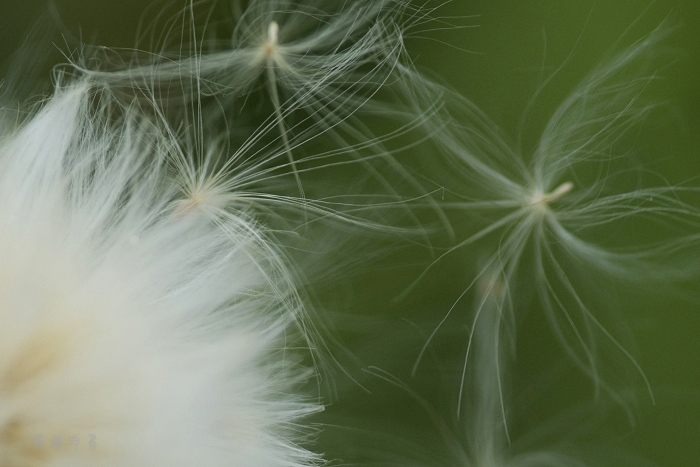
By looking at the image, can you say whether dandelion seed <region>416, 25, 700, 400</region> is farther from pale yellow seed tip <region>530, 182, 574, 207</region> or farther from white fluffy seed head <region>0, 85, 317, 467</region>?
white fluffy seed head <region>0, 85, 317, 467</region>

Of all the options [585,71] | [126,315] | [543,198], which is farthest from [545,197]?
[126,315]

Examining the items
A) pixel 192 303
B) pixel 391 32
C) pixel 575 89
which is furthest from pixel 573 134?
pixel 192 303

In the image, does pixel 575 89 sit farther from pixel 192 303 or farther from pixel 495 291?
pixel 192 303

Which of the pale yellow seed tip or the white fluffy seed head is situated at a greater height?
the pale yellow seed tip

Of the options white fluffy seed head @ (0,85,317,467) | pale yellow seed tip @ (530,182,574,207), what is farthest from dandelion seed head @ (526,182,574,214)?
white fluffy seed head @ (0,85,317,467)

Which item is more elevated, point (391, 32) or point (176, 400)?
point (391, 32)

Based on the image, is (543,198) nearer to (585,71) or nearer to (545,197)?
(545,197)
